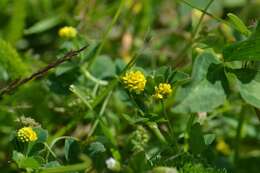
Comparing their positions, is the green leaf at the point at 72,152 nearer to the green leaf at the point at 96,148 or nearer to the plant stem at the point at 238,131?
the green leaf at the point at 96,148

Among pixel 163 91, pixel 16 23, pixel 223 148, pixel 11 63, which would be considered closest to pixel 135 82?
pixel 163 91

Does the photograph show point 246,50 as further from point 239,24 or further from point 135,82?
point 135,82

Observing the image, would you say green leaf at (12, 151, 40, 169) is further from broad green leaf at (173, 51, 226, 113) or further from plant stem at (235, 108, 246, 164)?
plant stem at (235, 108, 246, 164)

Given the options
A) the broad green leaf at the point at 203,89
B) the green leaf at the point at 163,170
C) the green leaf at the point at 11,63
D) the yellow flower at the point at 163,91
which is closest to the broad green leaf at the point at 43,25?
the green leaf at the point at 11,63

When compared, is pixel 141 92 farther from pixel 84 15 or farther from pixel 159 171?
pixel 84 15

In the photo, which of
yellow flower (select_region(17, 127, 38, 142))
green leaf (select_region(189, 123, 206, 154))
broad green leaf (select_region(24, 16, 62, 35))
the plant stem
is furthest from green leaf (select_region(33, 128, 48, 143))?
broad green leaf (select_region(24, 16, 62, 35))

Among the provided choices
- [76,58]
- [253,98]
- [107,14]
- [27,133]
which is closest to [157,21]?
[107,14]
